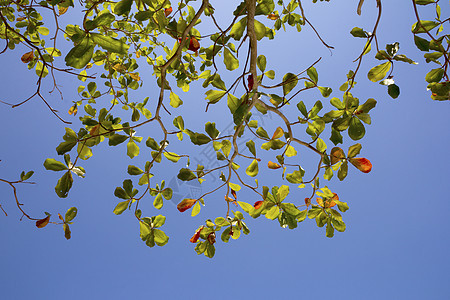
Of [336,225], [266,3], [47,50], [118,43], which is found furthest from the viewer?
[47,50]

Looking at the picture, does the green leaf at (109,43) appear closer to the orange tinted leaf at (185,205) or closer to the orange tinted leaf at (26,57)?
the orange tinted leaf at (185,205)

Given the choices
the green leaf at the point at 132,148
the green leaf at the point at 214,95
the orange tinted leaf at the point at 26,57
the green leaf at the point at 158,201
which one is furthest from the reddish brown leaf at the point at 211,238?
the orange tinted leaf at the point at 26,57

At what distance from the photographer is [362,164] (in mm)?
1138

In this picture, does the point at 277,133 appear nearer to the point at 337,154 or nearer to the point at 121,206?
the point at 337,154

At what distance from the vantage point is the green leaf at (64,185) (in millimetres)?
1043

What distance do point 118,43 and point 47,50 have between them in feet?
6.25

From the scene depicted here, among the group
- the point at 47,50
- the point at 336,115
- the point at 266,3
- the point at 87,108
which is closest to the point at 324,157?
the point at 336,115

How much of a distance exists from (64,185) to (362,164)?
1104mm

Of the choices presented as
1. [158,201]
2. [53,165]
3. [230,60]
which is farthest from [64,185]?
[230,60]

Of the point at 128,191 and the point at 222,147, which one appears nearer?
the point at 128,191

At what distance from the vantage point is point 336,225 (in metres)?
1.34

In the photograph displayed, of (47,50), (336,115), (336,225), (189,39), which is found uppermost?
(47,50)

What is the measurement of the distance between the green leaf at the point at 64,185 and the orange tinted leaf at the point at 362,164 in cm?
106

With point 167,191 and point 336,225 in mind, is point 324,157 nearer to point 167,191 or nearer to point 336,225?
point 336,225
